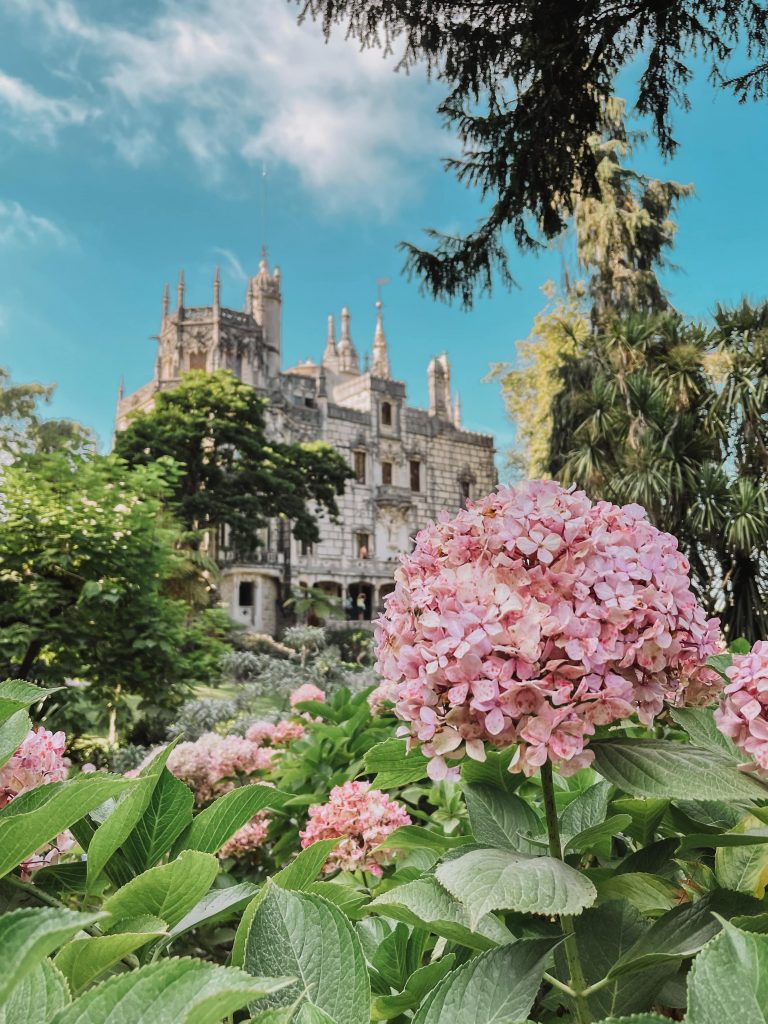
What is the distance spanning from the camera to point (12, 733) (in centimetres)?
68

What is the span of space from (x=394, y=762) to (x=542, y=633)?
296 mm

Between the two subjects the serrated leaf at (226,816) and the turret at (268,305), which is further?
the turret at (268,305)

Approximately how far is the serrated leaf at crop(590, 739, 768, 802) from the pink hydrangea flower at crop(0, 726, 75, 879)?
1.87 ft

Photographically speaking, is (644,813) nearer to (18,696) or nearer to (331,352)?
(18,696)

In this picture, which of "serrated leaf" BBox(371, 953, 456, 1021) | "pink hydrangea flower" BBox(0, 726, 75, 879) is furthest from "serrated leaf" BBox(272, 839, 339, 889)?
"pink hydrangea flower" BBox(0, 726, 75, 879)

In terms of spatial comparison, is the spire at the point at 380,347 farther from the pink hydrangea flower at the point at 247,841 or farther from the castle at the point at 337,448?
the pink hydrangea flower at the point at 247,841

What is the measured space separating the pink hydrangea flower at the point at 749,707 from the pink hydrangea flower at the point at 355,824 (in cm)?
85

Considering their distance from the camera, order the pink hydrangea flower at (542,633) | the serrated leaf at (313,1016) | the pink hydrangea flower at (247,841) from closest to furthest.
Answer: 1. the serrated leaf at (313,1016)
2. the pink hydrangea flower at (542,633)
3. the pink hydrangea flower at (247,841)

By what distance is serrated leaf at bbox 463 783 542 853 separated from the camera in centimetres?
78

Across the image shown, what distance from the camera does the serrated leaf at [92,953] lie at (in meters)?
0.51

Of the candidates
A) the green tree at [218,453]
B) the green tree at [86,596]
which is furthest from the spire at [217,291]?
the green tree at [86,596]

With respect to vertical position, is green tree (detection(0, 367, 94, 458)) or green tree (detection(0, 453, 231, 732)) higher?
green tree (detection(0, 367, 94, 458))

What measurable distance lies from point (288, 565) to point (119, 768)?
1933 centimetres

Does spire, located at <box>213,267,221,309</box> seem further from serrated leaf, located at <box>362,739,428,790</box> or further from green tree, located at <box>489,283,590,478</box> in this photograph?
serrated leaf, located at <box>362,739,428,790</box>
